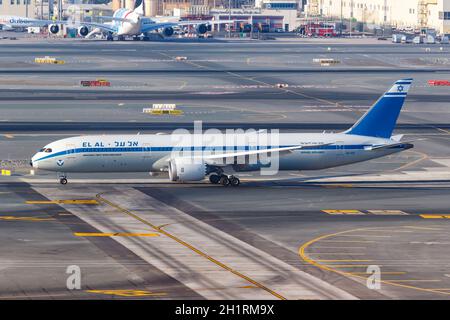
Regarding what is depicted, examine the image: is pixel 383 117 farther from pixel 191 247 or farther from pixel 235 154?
pixel 191 247

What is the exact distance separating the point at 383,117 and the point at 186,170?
1767 cm

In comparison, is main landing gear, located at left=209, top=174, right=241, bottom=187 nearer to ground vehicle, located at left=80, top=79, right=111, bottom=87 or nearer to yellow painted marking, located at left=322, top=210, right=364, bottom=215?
yellow painted marking, located at left=322, top=210, right=364, bottom=215

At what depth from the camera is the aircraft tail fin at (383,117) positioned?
74.6 m

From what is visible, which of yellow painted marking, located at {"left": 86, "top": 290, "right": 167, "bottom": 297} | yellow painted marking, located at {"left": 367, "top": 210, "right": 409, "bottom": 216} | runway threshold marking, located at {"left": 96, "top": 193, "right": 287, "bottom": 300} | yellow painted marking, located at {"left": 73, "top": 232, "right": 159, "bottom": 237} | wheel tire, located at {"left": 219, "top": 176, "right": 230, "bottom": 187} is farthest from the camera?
wheel tire, located at {"left": 219, "top": 176, "right": 230, "bottom": 187}

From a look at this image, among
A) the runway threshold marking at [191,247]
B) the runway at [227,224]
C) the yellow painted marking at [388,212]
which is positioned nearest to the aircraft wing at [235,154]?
the runway at [227,224]

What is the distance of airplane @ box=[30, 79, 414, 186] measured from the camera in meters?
70.9

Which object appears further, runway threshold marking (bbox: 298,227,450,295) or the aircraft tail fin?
the aircraft tail fin

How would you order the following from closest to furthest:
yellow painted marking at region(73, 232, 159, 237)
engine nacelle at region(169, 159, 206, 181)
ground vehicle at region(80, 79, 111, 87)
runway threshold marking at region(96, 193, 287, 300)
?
runway threshold marking at region(96, 193, 287, 300) → yellow painted marking at region(73, 232, 159, 237) → engine nacelle at region(169, 159, 206, 181) → ground vehicle at region(80, 79, 111, 87)

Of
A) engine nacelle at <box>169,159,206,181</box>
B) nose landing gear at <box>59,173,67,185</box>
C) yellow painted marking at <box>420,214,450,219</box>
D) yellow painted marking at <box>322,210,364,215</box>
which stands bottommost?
yellow painted marking at <box>420,214,450,219</box>

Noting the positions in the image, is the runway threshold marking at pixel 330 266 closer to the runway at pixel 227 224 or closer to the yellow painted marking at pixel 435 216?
the runway at pixel 227 224

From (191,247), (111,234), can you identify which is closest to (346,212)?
(191,247)

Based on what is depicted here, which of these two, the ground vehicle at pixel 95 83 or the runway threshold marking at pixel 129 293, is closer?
the runway threshold marking at pixel 129 293

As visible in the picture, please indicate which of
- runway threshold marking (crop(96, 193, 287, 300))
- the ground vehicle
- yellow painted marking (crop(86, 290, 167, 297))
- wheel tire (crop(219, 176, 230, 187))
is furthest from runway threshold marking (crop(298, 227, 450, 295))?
the ground vehicle

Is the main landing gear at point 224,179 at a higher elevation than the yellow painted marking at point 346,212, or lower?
higher
